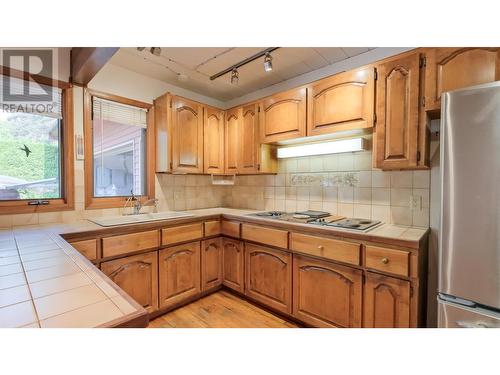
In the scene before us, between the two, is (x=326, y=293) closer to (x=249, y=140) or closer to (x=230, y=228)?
(x=230, y=228)

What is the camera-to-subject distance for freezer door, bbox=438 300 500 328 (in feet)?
3.60

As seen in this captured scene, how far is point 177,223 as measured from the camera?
7.09ft

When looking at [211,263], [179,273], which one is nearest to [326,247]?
[211,263]

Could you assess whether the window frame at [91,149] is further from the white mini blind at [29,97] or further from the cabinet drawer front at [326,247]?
the cabinet drawer front at [326,247]

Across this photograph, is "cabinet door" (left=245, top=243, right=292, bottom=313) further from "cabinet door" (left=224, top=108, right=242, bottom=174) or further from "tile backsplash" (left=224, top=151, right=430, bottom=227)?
"cabinet door" (left=224, top=108, right=242, bottom=174)

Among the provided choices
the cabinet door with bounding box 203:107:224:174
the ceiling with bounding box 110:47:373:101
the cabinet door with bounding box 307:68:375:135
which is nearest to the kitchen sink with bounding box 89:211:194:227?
Result: the cabinet door with bounding box 203:107:224:174

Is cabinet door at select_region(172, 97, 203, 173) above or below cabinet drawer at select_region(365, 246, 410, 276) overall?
above

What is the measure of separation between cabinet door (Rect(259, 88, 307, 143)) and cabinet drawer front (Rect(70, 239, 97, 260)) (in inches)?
68.6

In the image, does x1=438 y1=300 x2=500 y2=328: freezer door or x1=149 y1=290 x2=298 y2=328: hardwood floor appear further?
x1=149 y1=290 x2=298 y2=328: hardwood floor

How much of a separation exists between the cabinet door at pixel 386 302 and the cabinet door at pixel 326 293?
0.06 m

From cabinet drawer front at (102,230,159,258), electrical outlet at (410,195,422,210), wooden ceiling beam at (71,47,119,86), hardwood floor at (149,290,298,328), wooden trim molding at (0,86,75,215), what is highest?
wooden ceiling beam at (71,47,119,86)

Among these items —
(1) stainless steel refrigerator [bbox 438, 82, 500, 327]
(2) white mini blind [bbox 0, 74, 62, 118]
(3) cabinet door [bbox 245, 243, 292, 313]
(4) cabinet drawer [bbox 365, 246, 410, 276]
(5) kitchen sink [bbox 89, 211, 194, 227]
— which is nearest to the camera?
(1) stainless steel refrigerator [bbox 438, 82, 500, 327]

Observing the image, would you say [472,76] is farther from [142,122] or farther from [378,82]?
[142,122]
